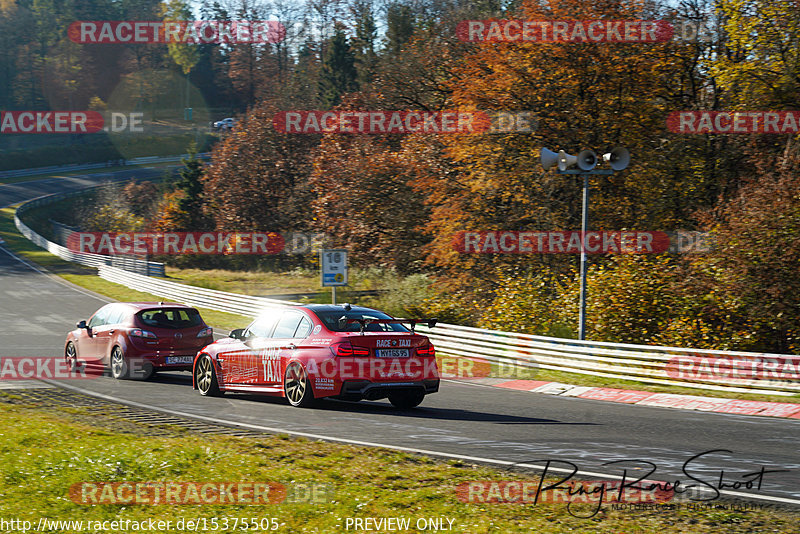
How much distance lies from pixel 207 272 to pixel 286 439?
41607 mm

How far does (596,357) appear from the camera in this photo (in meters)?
17.1

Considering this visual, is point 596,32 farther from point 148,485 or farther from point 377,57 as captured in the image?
point 377,57

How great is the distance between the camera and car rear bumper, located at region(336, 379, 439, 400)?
11016 millimetres

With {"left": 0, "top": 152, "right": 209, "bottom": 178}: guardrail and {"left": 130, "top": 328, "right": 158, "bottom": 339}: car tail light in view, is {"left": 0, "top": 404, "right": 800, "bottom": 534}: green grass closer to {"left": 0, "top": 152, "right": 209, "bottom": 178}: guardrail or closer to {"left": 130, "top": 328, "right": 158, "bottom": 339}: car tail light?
{"left": 130, "top": 328, "right": 158, "bottom": 339}: car tail light

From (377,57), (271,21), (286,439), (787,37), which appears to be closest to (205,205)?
(377,57)
